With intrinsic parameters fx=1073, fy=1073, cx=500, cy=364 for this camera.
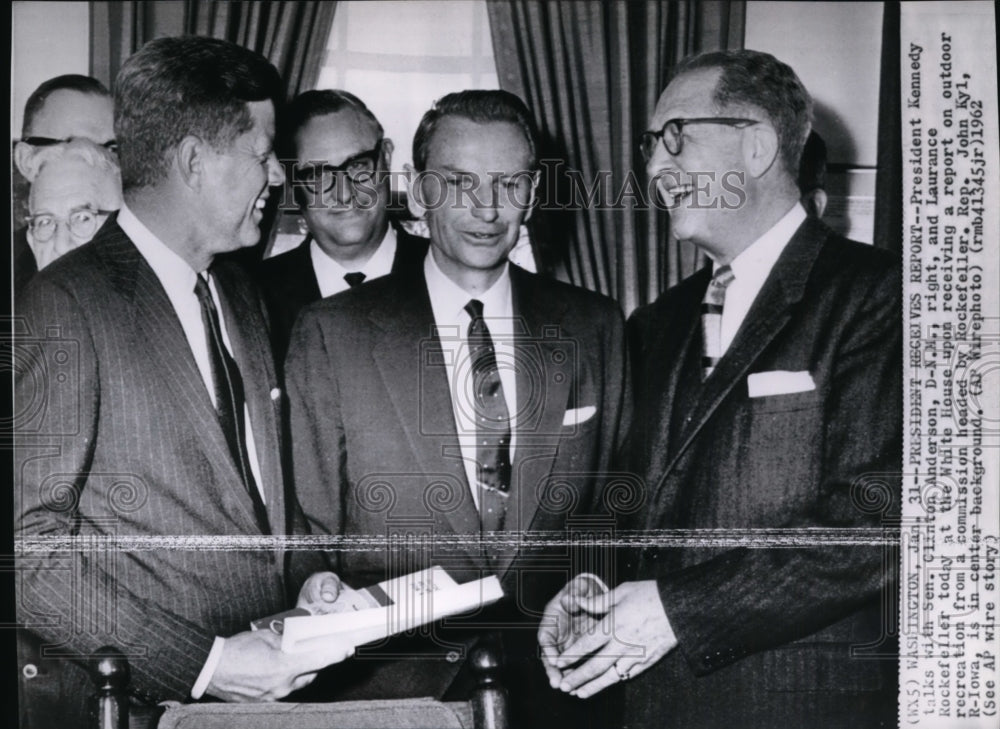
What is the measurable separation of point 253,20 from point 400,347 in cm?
90

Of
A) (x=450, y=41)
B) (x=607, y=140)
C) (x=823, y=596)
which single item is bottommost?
(x=823, y=596)

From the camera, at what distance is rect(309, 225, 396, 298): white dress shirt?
8.72 feet

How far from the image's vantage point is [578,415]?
2670mm

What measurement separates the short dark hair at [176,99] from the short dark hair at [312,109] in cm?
9

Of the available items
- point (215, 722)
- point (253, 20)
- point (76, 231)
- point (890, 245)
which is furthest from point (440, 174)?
point (215, 722)

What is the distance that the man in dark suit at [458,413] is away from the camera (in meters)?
2.62

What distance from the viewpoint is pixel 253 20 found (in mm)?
2684

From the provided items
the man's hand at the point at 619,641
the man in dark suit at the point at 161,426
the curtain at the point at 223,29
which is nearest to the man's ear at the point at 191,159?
the man in dark suit at the point at 161,426

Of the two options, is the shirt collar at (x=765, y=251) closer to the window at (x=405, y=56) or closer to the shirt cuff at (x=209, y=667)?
the window at (x=405, y=56)

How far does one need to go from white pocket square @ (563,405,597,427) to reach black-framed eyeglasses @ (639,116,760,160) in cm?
65

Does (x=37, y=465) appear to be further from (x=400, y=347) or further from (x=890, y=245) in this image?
(x=890, y=245)

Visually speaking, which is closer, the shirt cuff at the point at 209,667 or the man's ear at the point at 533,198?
the shirt cuff at the point at 209,667

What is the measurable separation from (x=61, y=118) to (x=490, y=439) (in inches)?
52.1

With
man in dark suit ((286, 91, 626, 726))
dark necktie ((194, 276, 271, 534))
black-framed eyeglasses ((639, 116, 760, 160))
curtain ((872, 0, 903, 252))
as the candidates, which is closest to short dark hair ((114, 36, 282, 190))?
dark necktie ((194, 276, 271, 534))
